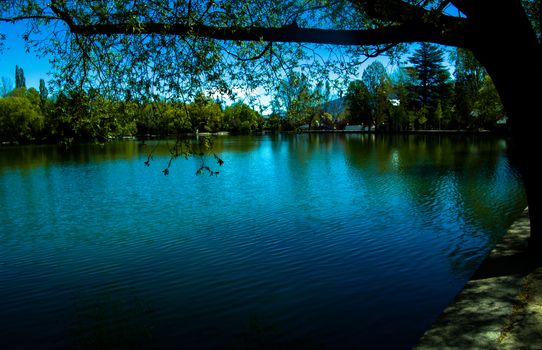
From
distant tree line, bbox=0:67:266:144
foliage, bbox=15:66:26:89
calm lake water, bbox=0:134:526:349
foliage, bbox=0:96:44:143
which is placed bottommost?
calm lake water, bbox=0:134:526:349

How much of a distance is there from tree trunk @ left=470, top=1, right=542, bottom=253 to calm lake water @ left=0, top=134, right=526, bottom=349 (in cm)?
315

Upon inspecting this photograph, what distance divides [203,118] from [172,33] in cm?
169

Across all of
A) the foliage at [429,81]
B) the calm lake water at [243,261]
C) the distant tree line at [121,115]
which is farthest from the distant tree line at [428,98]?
the distant tree line at [121,115]

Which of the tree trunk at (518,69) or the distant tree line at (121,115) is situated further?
the distant tree line at (121,115)

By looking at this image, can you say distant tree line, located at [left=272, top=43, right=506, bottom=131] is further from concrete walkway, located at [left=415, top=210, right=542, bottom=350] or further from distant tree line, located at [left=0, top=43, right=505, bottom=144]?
concrete walkway, located at [left=415, top=210, right=542, bottom=350]

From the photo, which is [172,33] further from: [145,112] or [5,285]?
[5,285]

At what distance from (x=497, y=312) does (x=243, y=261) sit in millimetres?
6999

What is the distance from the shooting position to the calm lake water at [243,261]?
7582mm

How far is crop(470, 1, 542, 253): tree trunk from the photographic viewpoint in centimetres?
688

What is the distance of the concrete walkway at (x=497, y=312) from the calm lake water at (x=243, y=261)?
130cm

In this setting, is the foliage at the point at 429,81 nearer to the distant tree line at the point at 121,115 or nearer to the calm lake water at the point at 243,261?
the calm lake water at the point at 243,261

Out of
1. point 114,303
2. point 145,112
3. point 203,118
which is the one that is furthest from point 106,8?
point 114,303

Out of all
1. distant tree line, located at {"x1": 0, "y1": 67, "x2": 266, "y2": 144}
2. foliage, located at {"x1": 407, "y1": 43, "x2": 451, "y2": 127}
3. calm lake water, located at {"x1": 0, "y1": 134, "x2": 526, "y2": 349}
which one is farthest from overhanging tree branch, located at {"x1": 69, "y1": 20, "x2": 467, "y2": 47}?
foliage, located at {"x1": 407, "y1": 43, "x2": 451, "y2": 127}

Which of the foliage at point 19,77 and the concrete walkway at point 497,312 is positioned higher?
the foliage at point 19,77
